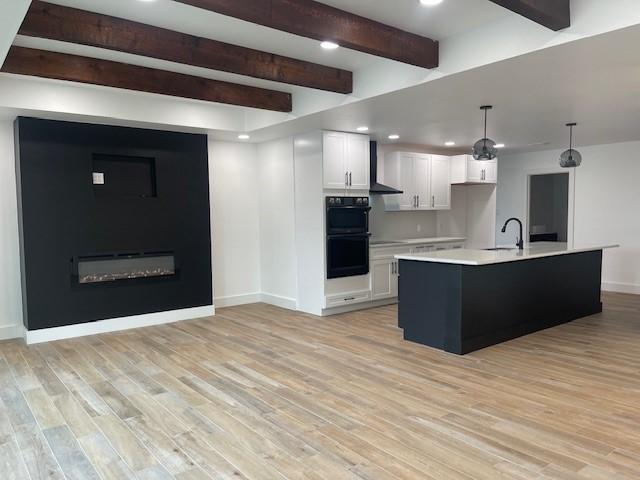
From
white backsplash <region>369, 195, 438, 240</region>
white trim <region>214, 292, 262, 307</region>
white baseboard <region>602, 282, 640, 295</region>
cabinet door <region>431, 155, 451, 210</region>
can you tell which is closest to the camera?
white trim <region>214, 292, 262, 307</region>

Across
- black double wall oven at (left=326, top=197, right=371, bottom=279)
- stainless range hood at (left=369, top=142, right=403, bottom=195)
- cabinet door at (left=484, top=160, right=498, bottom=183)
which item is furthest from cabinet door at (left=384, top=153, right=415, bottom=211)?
cabinet door at (left=484, top=160, right=498, bottom=183)

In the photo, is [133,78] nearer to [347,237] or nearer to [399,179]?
[347,237]

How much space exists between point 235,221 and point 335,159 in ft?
6.04

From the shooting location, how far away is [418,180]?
24.5ft

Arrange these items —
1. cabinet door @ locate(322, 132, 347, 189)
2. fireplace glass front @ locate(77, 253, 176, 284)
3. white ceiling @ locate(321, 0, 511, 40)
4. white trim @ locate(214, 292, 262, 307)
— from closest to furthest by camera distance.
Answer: white ceiling @ locate(321, 0, 511, 40) → fireplace glass front @ locate(77, 253, 176, 284) → cabinet door @ locate(322, 132, 347, 189) → white trim @ locate(214, 292, 262, 307)

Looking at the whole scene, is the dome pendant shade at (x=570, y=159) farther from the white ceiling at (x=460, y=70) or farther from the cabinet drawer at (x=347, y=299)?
the cabinet drawer at (x=347, y=299)

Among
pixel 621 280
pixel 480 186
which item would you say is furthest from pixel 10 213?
pixel 621 280

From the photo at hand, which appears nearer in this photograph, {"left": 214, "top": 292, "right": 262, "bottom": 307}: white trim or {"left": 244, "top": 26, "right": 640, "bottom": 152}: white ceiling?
{"left": 244, "top": 26, "right": 640, "bottom": 152}: white ceiling

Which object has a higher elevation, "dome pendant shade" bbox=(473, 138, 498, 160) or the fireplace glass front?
"dome pendant shade" bbox=(473, 138, 498, 160)

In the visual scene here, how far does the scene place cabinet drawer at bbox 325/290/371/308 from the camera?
6105mm

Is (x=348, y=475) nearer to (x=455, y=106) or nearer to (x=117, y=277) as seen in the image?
(x=455, y=106)

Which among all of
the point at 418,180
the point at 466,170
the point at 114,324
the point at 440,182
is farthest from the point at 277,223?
the point at 466,170

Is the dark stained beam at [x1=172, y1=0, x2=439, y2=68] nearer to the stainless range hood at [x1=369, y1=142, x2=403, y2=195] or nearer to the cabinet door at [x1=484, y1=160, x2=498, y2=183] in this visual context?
the stainless range hood at [x1=369, y1=142, x2=403, y2=195]

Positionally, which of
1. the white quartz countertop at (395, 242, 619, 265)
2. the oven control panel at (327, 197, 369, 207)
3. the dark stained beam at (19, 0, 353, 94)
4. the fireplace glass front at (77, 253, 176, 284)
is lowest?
the fireplace glass front at (77, 253, 176, 284)
